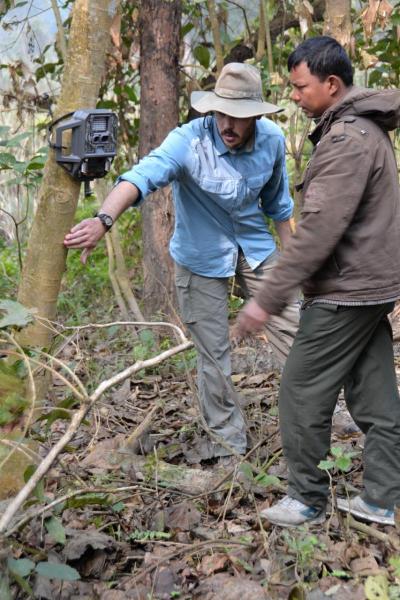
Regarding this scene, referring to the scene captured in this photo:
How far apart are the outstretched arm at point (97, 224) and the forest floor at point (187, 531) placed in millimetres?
606

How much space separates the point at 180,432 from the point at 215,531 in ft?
4.08

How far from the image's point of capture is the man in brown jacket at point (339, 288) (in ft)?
10.2

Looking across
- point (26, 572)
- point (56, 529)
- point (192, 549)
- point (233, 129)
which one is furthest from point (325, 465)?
point (233, 129)

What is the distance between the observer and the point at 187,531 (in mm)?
3469

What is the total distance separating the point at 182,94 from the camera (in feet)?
23.9

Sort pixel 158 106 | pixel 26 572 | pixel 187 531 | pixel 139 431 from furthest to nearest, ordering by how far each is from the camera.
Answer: pixel 158 106
pixel 139 431
pixel 187 531
pixel 26 572

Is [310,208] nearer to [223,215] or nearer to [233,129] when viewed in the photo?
[233,129]

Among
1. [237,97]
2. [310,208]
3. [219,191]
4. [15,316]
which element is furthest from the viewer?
[219,191]

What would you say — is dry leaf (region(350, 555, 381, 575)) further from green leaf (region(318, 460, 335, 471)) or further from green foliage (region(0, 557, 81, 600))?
green foliage (region(0, 557, 81, 600))

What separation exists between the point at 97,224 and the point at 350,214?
104 centimetres

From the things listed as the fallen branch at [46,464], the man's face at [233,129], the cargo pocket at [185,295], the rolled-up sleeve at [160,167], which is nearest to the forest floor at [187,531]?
the fallen branch at [46,464]

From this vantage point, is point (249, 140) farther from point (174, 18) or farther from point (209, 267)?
point (174, 18)

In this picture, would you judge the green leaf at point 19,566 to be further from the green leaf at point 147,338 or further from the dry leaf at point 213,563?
the green leaf at point 147,338

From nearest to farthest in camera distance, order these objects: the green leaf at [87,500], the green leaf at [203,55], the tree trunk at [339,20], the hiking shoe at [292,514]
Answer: the green leaf at [87,500] → the hiking shoe at [292,514] → the tree trunk at [339,20] → the green leaf at [203,55]
